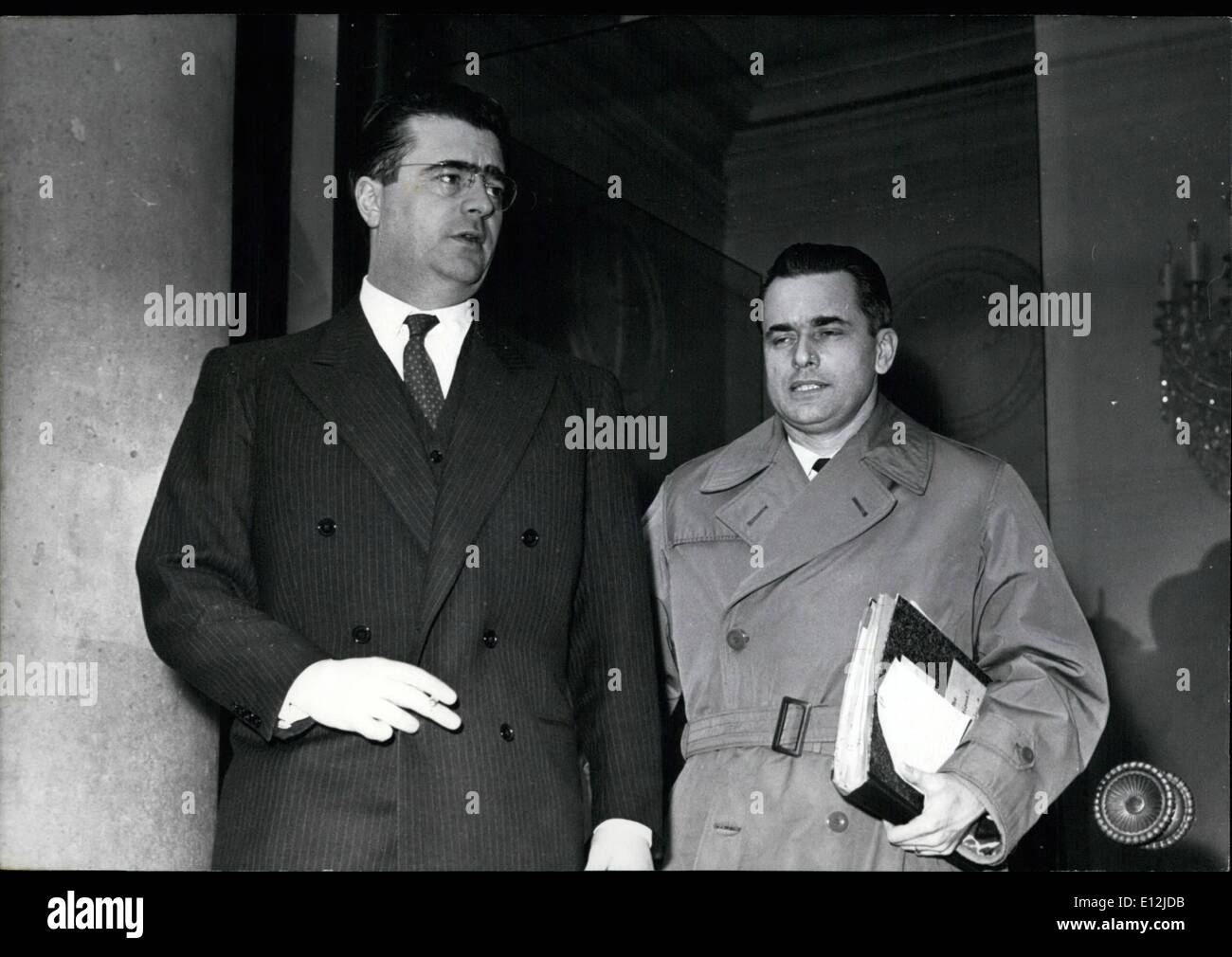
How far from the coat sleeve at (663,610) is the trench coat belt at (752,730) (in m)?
0.14

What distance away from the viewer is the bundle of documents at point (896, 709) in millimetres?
2641

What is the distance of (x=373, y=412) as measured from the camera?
278 cm

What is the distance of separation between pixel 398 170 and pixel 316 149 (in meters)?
0.76

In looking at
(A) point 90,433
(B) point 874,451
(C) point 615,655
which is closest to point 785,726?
(C) point 615,655

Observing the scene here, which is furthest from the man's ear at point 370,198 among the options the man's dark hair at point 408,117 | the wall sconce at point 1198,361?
the wall sconce at point 1198,361

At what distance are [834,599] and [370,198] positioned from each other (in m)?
1.01

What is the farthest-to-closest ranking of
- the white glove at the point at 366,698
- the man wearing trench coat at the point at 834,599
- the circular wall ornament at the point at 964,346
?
1. the circular wall ornament at the point at 964,346
2. the man wearing trench coat at the point at 834,599
3. the white glove at the point at 366,698

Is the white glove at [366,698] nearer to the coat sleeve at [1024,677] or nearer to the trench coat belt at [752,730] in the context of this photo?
the trench coat belt at [752,730]

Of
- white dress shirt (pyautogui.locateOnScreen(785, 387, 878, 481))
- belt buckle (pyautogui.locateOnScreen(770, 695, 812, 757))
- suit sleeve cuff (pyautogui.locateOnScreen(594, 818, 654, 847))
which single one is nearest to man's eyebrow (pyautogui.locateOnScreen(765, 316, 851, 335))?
white dress shirt (pyautogui.locateOnScreen(785, 387, 878, 481))

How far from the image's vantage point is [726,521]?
3086 millimetres

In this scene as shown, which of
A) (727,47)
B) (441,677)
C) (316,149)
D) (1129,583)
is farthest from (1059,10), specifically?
(441,677)

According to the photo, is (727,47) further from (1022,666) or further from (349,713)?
(349,713)

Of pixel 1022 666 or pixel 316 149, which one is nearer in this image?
pixel 1022 666

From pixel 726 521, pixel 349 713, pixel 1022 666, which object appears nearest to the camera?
pixel 349 713
